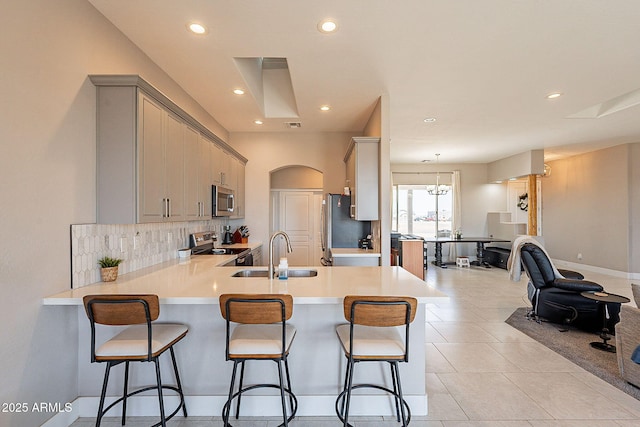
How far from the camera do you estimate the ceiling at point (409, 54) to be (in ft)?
7.58

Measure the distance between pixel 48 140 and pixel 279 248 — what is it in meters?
5.24

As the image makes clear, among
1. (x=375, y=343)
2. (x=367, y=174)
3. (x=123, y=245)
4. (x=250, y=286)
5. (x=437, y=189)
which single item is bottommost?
(x=375, y=343)

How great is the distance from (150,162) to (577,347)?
186 inches

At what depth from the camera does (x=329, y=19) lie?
2.40 metres

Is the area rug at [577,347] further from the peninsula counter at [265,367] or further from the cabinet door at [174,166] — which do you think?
the cabinet door at [174,166]

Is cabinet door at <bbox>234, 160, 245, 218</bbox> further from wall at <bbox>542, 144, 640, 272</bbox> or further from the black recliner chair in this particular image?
wall at <bbox>542, 144, 640, 272</bbox>

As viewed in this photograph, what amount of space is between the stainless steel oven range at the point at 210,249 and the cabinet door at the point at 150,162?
4.36ft

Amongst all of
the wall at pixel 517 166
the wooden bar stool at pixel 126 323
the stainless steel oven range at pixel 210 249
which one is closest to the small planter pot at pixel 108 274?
the wooden bar stool at pixel 126 323

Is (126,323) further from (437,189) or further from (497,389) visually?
(437,189)

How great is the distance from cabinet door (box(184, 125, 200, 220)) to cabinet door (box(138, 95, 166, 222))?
0.53m

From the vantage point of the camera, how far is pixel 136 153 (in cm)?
235

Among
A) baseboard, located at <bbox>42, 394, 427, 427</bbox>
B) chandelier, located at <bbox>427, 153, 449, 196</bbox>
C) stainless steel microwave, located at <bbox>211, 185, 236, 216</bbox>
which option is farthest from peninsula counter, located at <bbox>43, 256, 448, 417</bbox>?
chandelier, located at <bbox>427, 153, 449, 196</bbox>

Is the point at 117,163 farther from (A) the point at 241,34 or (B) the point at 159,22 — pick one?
(A) the point at 241,34

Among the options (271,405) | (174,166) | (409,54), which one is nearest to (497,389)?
(271,405)
